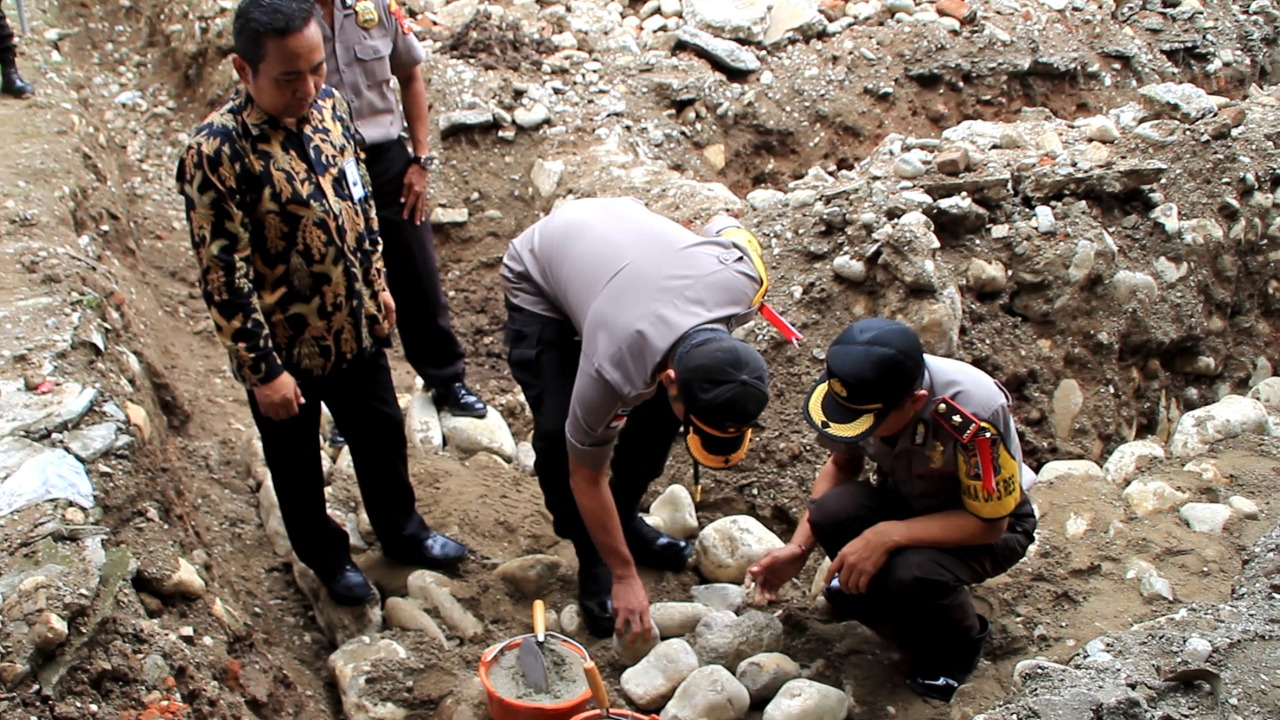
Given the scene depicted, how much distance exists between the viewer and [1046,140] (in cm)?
414

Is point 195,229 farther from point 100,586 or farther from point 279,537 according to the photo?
point 279,537

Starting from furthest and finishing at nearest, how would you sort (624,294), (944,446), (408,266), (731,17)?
(731,17), (408,266), (944,446), (624,294)

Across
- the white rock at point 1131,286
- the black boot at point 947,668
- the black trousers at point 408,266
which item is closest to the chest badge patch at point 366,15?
the black trousers at point 408,266

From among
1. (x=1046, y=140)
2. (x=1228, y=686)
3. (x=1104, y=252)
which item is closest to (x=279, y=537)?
(x=1228, y=686)

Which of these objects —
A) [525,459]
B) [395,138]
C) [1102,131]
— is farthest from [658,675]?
[1102,131]

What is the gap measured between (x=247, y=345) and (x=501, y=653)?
839 millimetres

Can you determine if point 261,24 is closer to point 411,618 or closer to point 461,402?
point 411,618

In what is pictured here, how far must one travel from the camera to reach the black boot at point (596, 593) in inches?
103

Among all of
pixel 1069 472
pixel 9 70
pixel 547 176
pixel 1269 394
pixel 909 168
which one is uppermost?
pixel 9 70

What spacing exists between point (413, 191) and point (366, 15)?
19.8 inches

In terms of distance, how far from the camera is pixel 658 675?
2.43 meters

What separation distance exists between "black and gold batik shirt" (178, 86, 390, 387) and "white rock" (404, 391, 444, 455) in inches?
37.6

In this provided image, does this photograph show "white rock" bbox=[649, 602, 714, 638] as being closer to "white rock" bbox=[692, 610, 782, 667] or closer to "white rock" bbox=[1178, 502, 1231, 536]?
"white rock" bbox=[692, 610, 782, 667]

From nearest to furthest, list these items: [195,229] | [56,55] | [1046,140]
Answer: [195,229] < [1046,140] < [56,55]
